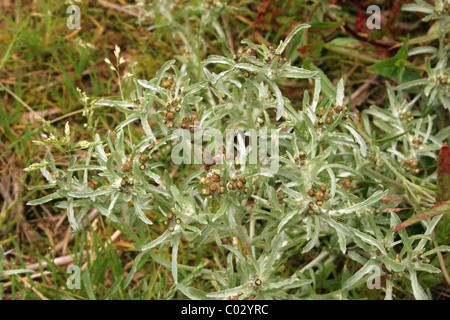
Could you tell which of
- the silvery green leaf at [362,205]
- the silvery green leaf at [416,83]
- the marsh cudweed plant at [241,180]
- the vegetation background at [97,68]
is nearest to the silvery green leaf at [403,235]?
the marsh cudweed plant at [241,180]

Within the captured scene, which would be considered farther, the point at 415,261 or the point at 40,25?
the point at 40,25

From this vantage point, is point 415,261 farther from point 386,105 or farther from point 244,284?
point 386,105

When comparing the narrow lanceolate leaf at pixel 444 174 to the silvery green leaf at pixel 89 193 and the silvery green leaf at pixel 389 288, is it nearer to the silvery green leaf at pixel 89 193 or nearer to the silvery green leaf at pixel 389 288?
the silvery green leaf at pixel 389 288

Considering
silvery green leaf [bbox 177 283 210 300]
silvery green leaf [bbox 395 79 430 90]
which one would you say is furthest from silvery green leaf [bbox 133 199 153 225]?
silvery green leaf [bbox 395 79 430 90]

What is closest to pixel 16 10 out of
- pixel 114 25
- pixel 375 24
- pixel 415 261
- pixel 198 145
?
pixel 114 25

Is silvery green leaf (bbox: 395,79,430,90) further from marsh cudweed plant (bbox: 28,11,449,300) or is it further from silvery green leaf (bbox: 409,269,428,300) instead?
silvery green leaf (bbox: 409,269,428,300)

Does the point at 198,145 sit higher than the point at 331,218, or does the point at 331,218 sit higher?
the point at 198,145

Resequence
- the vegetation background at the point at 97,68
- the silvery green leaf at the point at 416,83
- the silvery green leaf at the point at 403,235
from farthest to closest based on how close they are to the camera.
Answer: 1. the vegetation background at the point at 97,68
2. the silvery green leaf at the point at 416,83
3. the silvery green leaf at the point at 403,235

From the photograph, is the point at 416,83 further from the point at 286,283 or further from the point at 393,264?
the point at 286,283

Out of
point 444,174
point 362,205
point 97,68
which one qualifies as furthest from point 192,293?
point 97,68

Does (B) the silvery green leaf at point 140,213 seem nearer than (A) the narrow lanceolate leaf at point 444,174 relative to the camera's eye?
Yes

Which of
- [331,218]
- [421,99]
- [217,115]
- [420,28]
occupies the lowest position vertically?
[331,218]
